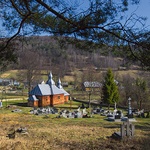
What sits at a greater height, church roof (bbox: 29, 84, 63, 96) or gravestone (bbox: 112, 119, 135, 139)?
church roof (bbox: 29, 84, 63, 96)

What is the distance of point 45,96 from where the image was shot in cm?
3716

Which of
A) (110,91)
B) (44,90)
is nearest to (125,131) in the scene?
(110,91)

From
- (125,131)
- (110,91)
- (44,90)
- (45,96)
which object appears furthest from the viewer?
(44,90)

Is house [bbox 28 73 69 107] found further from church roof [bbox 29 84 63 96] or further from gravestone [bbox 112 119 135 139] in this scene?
gravestone [bbox 112 119 135 139]

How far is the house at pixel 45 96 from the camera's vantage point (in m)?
36.1

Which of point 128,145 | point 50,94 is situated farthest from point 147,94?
point 128,145

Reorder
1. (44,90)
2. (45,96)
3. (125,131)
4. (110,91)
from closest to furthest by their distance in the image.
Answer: (125,131), (110,91), (45,96), (44,90)

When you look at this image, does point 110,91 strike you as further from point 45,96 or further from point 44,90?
point 44,90

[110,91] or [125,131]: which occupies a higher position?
[110,91]

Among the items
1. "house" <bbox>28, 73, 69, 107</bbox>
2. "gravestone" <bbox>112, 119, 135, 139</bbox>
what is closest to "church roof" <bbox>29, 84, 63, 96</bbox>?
"house" <bbox>28, 73, 69, 107</bbox>

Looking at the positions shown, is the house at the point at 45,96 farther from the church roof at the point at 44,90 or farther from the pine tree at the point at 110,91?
the pine tree at the point at 110,91

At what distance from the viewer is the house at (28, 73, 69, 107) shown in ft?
118

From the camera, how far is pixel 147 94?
105 feet

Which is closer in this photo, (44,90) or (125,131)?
(125,131)
